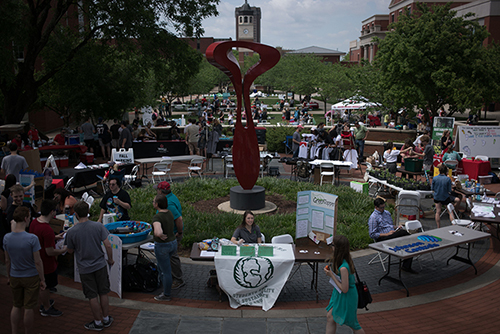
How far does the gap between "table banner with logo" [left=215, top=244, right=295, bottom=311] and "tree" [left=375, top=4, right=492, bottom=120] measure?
18.5 m

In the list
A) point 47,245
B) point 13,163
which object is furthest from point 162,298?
point 13,163

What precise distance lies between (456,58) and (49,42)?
2055 cm

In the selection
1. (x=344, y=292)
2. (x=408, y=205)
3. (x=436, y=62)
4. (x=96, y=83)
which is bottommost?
(x=344, y=292)

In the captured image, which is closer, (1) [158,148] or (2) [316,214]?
(2) [316,214]

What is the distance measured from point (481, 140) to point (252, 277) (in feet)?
46.2

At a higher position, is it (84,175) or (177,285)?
(84,175)

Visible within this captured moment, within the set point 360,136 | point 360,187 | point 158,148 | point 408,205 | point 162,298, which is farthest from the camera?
point 158,148

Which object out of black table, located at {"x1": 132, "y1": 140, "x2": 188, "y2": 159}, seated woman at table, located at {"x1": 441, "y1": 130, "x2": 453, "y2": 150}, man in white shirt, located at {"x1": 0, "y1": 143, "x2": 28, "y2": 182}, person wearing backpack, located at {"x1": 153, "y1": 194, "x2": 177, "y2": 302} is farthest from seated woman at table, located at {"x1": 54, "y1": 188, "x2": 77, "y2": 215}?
seated woman at table, located at {"x1": 441, "y1": 130, "x2": 453, "y2": 150}

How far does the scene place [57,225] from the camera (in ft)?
27.4

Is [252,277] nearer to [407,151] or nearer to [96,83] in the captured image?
[407,151]

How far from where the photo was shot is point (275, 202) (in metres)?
13.1

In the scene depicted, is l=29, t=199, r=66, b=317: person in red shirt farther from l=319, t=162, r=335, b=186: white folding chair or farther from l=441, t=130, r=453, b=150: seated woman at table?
l=441, t=130, r=453, b=150: seated woman at table

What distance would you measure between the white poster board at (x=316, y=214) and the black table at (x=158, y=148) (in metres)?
13.5

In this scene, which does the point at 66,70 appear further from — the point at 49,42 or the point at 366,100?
the point at 366,100
